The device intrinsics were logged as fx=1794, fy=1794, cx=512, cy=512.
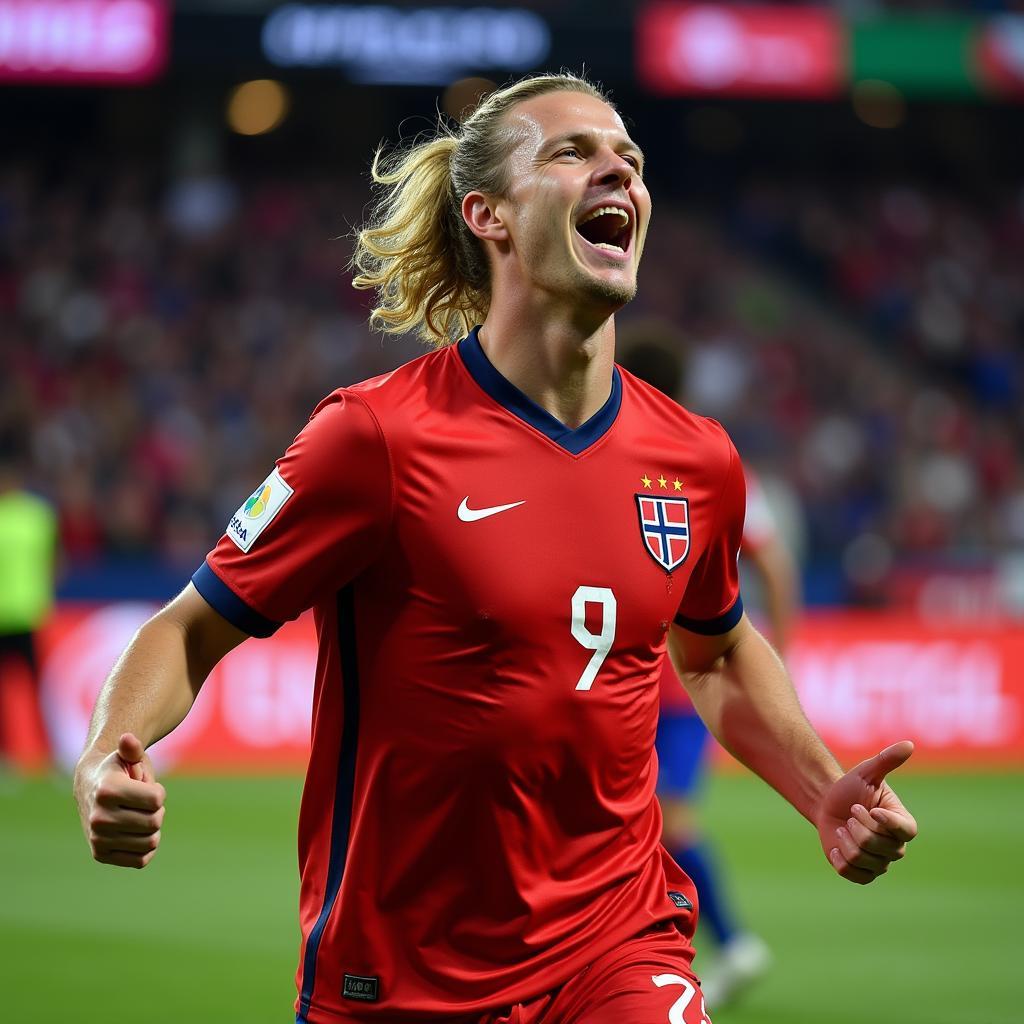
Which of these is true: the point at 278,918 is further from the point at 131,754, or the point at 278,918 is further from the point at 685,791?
the point at 131,754

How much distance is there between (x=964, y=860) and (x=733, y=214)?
52.4ft

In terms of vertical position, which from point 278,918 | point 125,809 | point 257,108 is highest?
point 125,809

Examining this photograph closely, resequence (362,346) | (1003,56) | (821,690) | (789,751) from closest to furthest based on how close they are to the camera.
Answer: (789,751) → (821,690) → (362,346) → (1003,56)

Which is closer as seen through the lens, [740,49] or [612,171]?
[612,171]

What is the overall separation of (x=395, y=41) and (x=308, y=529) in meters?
17.4

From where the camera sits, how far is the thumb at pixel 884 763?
3141 mm

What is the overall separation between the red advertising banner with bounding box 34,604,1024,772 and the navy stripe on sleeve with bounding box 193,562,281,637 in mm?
10381

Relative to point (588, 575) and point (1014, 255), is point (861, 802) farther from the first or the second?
point (1014, 255)

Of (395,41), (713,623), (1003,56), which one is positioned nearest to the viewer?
A: (713,623)

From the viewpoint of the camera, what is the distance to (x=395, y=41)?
64.9 feet

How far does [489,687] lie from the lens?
3232 millimetres

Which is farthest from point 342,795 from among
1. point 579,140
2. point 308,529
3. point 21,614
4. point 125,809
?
point 21,614

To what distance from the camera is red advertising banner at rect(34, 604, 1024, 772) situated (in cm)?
1377

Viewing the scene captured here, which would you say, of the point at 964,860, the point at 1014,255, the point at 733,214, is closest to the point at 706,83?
the point at 733,214
